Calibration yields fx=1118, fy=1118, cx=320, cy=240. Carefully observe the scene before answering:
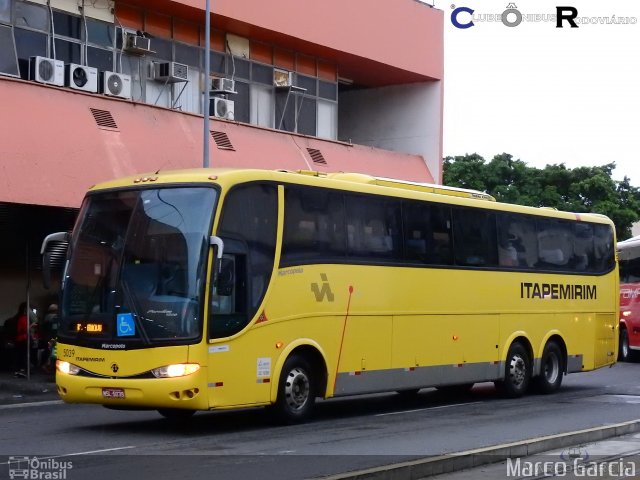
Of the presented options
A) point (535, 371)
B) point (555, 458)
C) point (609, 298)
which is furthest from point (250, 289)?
point (609, 298)

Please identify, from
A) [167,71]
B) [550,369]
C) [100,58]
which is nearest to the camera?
[550,369]

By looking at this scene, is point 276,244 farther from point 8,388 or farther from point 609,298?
point 609,298

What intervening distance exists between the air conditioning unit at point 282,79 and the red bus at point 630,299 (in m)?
10.7

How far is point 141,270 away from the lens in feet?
44.9

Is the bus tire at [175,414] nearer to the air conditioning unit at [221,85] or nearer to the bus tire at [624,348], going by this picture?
the air conditioning unit at [221,85]

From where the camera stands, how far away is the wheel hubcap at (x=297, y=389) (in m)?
14.8

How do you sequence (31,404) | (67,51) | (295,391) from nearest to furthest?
(295,391), (31,404), (67,51)

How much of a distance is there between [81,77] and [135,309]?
13068mm

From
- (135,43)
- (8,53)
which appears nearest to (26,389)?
(8,53)

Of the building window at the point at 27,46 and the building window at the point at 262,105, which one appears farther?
the building window at the point at 262,105

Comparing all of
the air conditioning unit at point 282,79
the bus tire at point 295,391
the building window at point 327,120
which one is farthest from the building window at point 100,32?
the bus tire at point 295,391

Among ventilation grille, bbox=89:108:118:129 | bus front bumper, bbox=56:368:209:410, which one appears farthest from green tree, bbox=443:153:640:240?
bus front bumper, bbox=56:368:209:410

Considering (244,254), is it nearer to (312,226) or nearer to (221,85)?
(312,226)

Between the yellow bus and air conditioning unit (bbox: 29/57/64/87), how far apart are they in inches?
402
